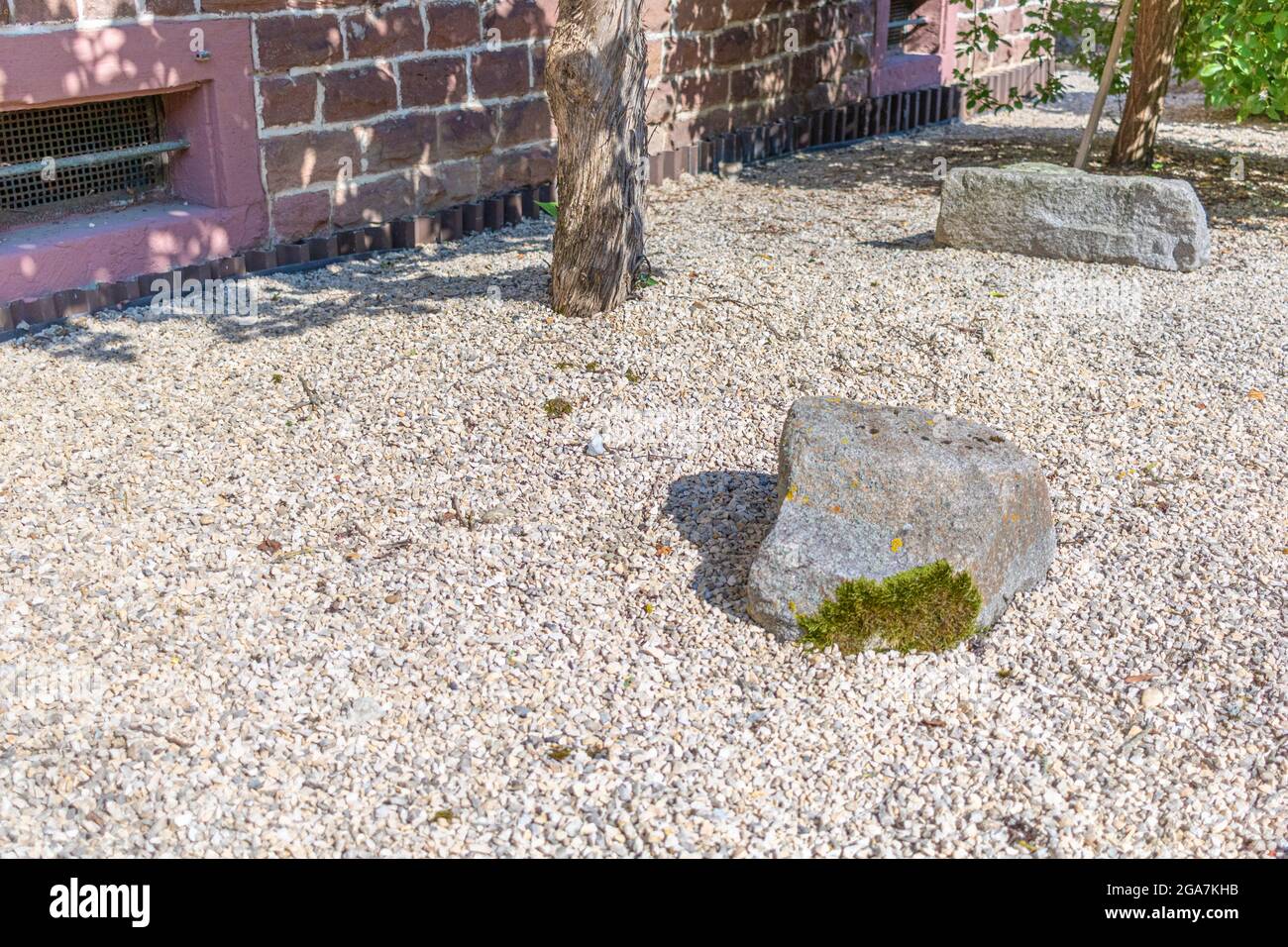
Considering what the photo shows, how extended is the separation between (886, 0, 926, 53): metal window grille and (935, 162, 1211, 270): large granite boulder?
15.7 ft

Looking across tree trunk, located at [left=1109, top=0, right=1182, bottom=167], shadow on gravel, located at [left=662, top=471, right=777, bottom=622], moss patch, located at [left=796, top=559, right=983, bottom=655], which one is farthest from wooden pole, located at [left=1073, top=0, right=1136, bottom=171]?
moss patch, located at [left=796, top=559, right=983, bottom=655]

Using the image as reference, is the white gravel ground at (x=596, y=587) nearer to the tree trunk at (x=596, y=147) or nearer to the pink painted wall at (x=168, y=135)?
the tree trunk at (x=596, y=147)

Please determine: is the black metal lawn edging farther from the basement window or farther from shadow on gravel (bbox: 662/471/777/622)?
shadow on gravel (bbox: 662/471/777/622)

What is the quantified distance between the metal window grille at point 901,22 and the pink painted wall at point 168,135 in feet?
21.5

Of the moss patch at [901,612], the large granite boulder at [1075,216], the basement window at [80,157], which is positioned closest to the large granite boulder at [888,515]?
the moss patch at [901,612]

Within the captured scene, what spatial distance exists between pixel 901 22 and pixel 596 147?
6601 mm

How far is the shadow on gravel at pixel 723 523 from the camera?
149 inches

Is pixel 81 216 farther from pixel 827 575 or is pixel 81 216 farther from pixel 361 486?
pixel 827 575

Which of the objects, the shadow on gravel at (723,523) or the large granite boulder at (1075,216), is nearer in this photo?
the shadow on gravel at (723,523)

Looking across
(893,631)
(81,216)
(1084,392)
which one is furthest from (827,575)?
(81,216)

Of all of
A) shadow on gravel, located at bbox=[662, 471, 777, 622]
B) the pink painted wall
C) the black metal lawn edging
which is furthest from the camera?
the black metal lawn edging

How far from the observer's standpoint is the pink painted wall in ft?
17.9

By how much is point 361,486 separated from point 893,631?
181cm

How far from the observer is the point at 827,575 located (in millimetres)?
3455
